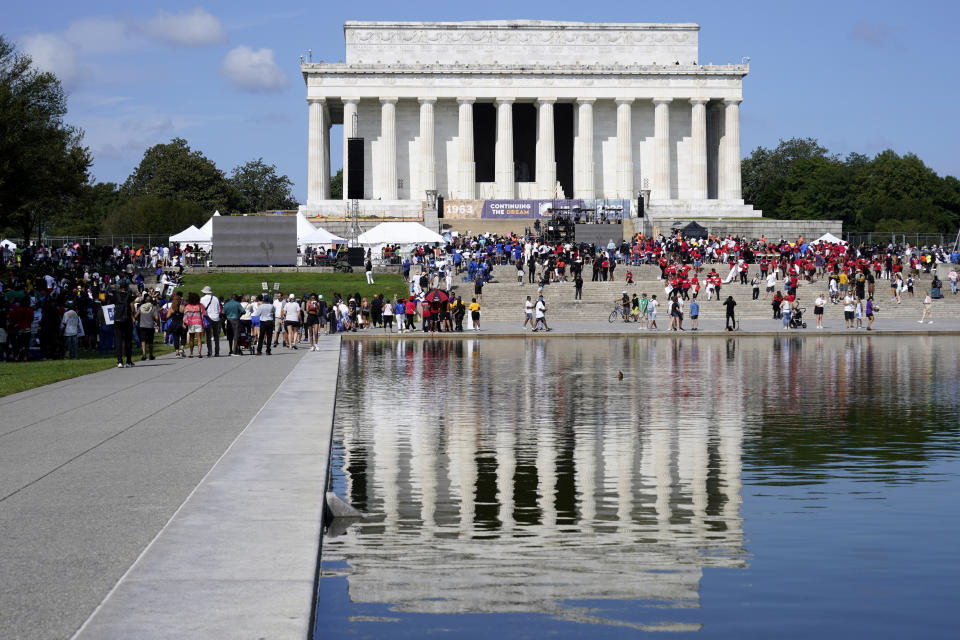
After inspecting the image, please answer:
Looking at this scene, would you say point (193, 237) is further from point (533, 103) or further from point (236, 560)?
point (236, 560)

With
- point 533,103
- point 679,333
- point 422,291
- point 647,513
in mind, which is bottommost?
point 647,513

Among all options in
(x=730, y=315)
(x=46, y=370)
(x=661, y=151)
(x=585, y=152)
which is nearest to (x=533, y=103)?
(x=585, y=152)

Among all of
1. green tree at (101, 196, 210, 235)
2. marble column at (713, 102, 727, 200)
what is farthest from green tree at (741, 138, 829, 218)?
green tree at (101, 196, 210, 235)

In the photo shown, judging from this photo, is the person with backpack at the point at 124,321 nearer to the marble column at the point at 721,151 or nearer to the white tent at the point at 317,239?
the white tent at the point at 317,239

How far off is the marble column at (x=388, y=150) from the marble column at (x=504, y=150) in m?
7.97

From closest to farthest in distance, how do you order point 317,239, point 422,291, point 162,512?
point 162,512 → point 422,291 → point 317,239

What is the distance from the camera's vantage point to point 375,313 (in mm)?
47031

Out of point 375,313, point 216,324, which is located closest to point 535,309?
point 375,313

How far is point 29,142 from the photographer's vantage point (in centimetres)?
4678

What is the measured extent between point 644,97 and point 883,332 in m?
53.1

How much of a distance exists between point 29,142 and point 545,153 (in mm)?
52103

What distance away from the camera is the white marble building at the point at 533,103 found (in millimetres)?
91188

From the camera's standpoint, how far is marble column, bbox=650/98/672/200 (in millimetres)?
92750

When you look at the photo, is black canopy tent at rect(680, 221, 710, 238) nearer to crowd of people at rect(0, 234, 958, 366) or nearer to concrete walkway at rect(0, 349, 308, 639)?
crowd of people at rect(0, 234, 958, 366)
